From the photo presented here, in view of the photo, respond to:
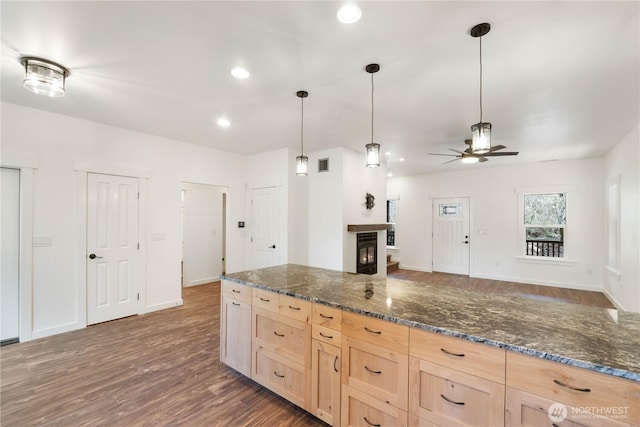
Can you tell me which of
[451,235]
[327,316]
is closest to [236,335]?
[327,316]

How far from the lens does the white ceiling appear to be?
5.72 ft

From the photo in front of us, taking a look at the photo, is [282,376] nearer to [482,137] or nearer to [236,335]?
[236,335]

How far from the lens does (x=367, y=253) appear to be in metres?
5.59

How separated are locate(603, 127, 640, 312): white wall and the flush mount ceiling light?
6742mm

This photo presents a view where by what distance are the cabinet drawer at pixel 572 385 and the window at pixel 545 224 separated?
21.4 ft

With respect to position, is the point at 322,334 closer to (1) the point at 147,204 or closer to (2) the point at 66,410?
(2) the point at 66,410

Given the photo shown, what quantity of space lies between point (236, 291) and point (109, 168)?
294cm

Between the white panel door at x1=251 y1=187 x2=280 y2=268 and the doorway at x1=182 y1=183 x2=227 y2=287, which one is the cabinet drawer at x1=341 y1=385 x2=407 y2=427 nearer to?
the white panel door at x1=251 y1=187 x2=280 y2=268

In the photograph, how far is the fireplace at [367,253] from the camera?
17.5 feet

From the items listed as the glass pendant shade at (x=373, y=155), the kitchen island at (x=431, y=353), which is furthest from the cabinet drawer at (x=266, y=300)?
the glass pendant shade at (x=373, y=155)

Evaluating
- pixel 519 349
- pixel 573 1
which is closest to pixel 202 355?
pixel 519 349

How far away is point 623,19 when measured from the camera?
1773 millimetres

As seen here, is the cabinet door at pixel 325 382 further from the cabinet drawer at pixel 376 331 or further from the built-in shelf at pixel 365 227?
the built-in shelf at pixel 365 227

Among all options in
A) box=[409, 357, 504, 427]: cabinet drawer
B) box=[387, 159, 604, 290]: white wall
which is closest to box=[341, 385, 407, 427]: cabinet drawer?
box=[409, 357, 504, 427]: cabinet drawer
